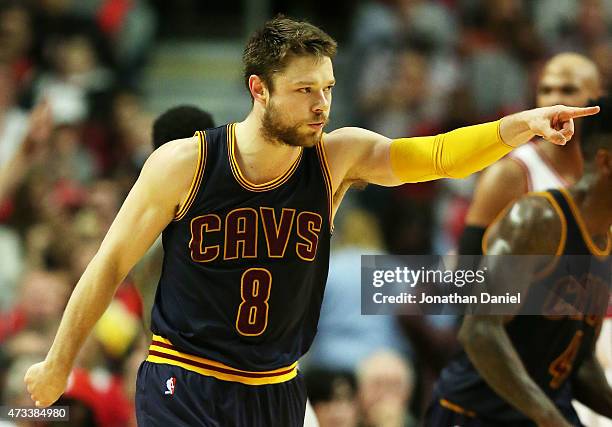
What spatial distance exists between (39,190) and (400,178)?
5.06 meters

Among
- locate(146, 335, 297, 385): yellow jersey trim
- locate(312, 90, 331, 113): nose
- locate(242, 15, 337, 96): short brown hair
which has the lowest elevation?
locate(146, 335, 297, 385): yellow jersey trim

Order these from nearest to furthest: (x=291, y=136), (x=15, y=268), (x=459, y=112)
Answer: (x=291, y=136) → (x=15, y=268) → (x=459, y=112)

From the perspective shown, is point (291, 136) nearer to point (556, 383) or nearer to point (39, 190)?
point (556, 383)

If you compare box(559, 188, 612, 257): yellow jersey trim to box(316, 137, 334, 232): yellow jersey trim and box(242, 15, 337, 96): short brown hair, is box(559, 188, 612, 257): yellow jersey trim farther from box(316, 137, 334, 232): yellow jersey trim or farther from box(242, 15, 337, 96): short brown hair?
box(242, 15, 337, 96): short brown hair

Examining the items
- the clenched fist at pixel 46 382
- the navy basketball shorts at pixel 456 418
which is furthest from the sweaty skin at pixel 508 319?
the clenched fist at pixel 46 382

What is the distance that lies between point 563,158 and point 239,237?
2.57 metres

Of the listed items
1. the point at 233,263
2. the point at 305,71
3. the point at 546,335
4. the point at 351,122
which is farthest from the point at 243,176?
the point at 351,122

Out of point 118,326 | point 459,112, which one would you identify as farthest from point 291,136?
point 459,112

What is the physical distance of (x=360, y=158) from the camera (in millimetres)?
4594

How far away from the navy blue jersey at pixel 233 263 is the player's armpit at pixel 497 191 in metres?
2.01

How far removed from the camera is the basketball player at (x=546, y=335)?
4980 mm

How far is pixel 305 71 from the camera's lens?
4.29 meters

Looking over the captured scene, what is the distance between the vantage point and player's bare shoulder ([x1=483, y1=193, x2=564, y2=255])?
5.00 metres

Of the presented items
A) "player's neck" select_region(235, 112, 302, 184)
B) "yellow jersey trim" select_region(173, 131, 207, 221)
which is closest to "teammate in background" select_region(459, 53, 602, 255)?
"player's neck" select_region(235, 112, 302, 184)
